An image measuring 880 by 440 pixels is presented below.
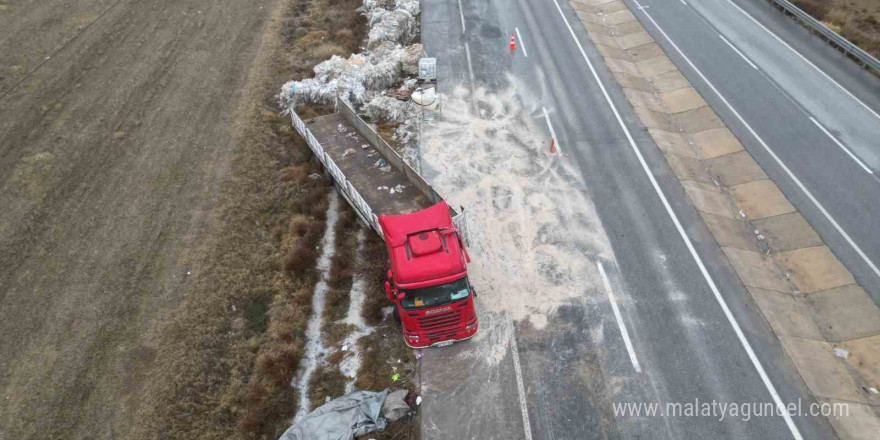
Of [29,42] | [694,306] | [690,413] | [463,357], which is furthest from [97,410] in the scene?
[29,42]

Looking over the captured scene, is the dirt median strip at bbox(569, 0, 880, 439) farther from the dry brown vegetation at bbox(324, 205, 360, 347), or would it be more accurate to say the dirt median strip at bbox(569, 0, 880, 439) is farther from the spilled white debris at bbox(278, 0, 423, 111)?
the dry brown vegetation at bbox(324, 205, 360, 347)

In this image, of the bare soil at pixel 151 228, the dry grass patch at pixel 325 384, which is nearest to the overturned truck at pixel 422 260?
the dry grass patch at pixel 325 384

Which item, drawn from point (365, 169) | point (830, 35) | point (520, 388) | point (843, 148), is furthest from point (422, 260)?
point (830, 35)

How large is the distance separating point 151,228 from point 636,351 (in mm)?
16544

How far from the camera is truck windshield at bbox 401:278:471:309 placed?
1223cm

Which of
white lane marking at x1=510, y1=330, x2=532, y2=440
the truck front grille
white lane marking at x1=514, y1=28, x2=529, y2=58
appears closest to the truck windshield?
the truck front grille

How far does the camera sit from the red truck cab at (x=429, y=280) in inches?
481

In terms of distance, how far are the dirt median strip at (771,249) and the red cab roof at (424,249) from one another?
372 inches

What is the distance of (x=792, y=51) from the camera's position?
84.6 ft

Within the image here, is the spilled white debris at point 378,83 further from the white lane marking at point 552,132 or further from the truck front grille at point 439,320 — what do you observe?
the truck front grille at point 439,320

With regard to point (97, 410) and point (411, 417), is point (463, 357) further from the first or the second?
point (97, 410)

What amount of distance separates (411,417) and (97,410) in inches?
320

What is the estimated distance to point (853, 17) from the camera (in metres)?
27.4

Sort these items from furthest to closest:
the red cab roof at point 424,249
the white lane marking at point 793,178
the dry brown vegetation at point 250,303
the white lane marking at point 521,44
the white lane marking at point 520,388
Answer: the white lane marking at point 521,44, the white lane marking at point 793,178, the dry brown vegetation at point 250,303, the red cab roof at point 424,249, the white lane marking at point 520,388
